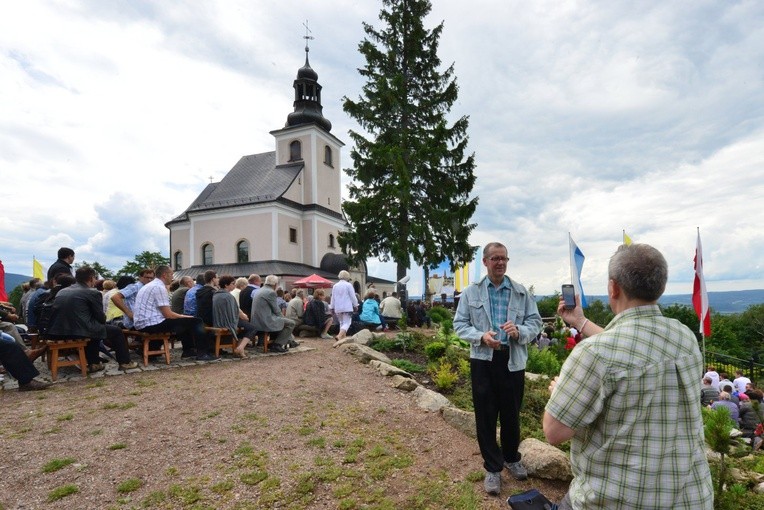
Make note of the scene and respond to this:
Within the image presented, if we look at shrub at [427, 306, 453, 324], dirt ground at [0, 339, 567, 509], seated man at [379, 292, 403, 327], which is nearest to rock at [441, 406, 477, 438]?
dirt ground at [0, 339, 567, 509]

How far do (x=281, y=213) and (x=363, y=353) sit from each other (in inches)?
1070

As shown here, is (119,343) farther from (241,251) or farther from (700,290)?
(241,251)

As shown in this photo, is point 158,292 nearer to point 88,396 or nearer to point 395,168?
point 88,396

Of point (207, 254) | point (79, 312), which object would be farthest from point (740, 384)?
point (207, 254)

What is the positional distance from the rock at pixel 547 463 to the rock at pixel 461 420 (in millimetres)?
999

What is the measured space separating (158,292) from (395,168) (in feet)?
45.0

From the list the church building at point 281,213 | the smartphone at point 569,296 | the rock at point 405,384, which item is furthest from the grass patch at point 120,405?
the church building at point 281,213

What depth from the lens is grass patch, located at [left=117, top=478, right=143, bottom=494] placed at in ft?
11.9

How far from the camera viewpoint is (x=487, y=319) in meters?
3.80

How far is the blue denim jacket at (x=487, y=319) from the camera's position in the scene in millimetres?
3635

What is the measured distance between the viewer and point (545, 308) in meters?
26.8

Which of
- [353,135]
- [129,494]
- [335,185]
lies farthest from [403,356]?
[335,185]

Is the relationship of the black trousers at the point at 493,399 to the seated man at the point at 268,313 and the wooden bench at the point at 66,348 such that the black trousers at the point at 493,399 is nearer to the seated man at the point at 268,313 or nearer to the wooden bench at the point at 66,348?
the wooden bench at the point at 66,348

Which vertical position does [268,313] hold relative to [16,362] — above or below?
above
